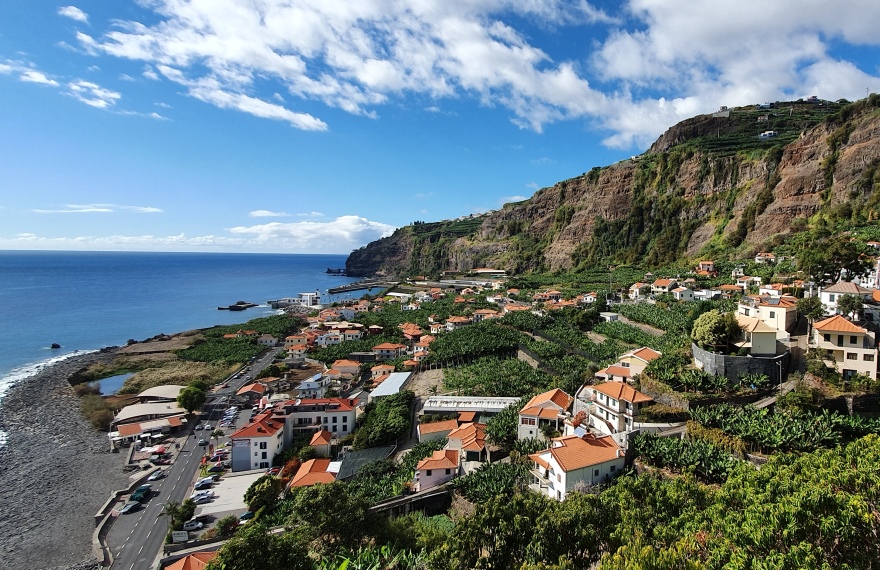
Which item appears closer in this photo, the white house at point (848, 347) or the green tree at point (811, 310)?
the white house at point (848, 347)

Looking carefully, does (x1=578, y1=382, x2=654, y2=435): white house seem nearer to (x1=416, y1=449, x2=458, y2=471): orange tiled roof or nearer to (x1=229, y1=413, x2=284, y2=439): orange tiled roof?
(x1=416, y1=449, x2=458, y2=471): orange tiled roof

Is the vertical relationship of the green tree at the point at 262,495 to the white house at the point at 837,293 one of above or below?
below

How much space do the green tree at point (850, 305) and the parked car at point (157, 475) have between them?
37793 mm

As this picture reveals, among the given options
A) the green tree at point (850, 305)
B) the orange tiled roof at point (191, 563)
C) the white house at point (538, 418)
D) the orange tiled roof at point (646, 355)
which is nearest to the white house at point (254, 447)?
the orange tiled roof at point (191, 563)

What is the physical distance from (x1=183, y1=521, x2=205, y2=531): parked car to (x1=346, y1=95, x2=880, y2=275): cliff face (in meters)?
67.5

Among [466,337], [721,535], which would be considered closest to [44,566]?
[721,535]

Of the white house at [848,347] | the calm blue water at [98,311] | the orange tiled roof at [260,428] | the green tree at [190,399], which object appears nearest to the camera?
the white house at [848,347]

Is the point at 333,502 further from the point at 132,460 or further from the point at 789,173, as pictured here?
the point at 789,173

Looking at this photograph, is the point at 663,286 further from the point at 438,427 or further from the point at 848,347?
the point at 438,427

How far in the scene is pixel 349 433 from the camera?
31.2 meters

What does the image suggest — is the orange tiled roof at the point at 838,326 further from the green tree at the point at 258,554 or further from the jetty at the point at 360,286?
the jetty at the point at 360,286

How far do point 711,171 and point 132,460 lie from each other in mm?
89378

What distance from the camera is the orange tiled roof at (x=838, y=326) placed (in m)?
19.2

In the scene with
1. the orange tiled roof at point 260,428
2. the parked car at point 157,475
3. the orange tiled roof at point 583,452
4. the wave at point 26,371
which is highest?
the orange tiled roof at point 583,452
